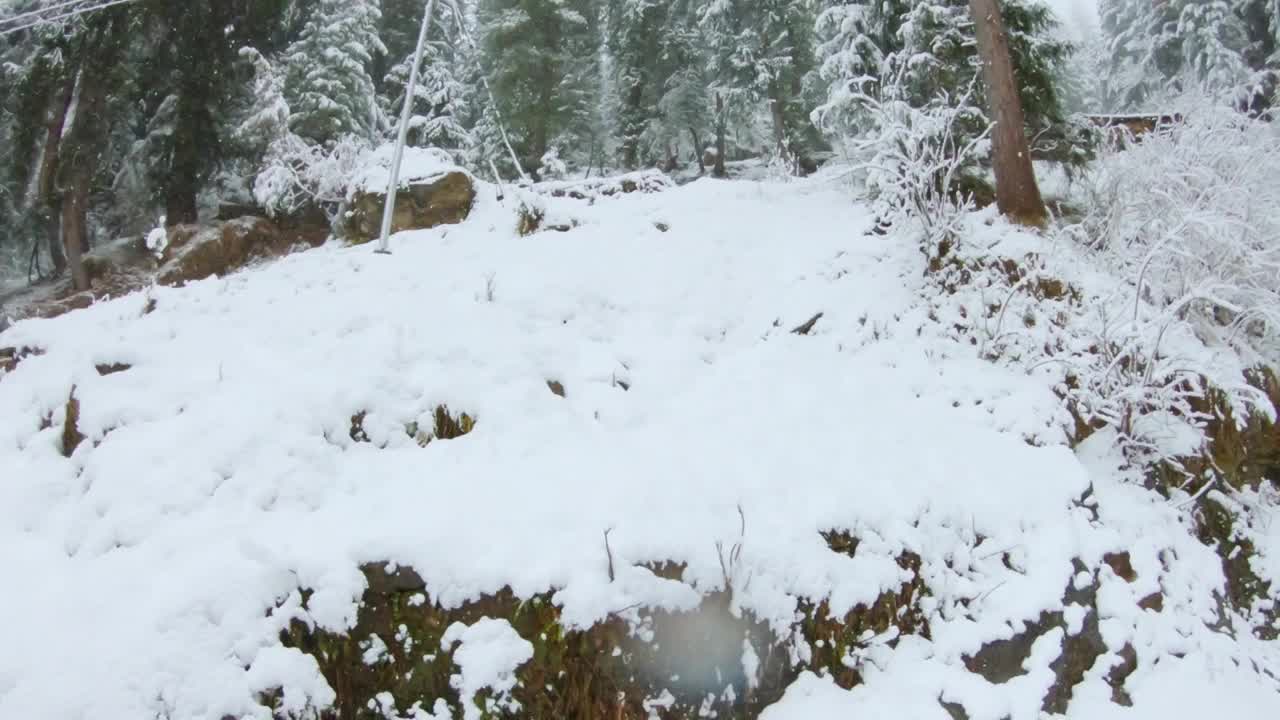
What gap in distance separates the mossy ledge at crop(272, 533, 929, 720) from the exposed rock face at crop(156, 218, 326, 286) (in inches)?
366

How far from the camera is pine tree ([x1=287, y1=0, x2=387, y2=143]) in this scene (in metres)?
14.9

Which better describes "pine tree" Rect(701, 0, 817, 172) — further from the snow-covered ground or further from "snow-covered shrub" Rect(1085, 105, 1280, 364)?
the snow-covered ground

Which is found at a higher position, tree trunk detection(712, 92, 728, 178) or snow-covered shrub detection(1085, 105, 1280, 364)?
tree trunk detection(712, 92, 728, 178)

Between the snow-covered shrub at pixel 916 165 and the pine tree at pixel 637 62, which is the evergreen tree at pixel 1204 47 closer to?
the snow-covered shrub at pixel 916 165

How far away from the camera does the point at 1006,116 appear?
7.76 m

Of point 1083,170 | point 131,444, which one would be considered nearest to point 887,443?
Result: point 131,444

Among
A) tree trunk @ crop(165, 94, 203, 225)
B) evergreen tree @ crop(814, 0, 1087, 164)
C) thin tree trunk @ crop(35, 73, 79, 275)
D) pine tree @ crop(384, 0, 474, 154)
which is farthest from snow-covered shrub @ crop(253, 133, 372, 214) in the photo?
evergreen tree @ crop(814, 0, 1087, 164)

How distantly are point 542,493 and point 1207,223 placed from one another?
5536mm

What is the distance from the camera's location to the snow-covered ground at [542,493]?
3090mm

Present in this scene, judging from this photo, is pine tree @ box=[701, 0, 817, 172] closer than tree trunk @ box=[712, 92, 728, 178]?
Yes

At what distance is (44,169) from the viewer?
1462 cm

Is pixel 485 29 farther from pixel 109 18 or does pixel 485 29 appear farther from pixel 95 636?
pixel 95 636

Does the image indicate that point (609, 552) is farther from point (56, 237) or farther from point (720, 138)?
point (56, 237)

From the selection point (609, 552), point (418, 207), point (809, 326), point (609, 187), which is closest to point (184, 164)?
point (418, 207)
